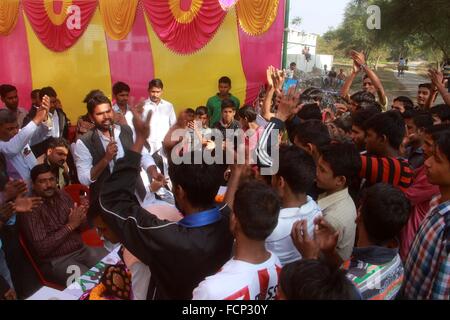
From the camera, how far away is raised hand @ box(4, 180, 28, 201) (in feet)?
7.41

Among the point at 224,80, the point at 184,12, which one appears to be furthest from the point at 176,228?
the point at 184,12

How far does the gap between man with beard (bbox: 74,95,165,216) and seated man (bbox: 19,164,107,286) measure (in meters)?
0.21

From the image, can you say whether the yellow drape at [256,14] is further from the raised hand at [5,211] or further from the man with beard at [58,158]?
the raised hand at [5,211]

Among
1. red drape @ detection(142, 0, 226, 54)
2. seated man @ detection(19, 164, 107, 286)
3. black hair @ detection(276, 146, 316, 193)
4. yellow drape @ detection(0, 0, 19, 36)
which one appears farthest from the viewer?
yellow drape @ detection(0, 0, 19, 36)

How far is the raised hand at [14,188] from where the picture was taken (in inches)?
89.0

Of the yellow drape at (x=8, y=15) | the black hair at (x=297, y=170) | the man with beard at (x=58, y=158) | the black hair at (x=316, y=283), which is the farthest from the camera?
the yellow drape at (x=8, y=15)

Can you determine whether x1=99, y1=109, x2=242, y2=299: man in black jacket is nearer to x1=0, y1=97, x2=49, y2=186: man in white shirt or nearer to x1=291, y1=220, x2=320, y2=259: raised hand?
x1=291, y1=220, x2=320, y2=259: raised hand

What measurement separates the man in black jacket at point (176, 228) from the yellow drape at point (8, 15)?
21.3 ft

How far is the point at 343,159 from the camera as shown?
6.91ft

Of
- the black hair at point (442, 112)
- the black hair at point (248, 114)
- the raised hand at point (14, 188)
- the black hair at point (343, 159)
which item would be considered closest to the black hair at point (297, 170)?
the black hair at point (343, 159)

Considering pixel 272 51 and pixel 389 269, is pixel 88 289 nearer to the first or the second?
pixel 389 269

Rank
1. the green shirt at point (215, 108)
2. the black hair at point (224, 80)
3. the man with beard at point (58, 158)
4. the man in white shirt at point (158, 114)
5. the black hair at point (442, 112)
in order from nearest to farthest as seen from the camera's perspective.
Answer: the black hair at point (442, 112) < the man with beard at point (58, 158) < the man in white shirt at point (158, 114) < the green shirt at point (215, 108) < the black hair at point (224, 80)

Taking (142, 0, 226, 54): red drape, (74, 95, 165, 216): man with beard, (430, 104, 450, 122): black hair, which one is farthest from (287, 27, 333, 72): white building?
(74, 95, 165, 216): man with beard

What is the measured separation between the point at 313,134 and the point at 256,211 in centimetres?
125
